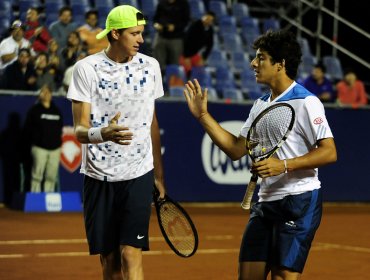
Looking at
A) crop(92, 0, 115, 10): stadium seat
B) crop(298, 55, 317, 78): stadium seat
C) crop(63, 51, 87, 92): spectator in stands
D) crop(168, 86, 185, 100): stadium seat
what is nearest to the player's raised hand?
crop(63, 51, 87, 92): spectator in stands

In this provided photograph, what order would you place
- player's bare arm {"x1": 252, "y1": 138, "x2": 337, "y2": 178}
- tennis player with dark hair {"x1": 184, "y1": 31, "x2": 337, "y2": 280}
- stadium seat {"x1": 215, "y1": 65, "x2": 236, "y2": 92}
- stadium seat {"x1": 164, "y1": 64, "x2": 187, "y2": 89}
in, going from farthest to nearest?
stadium seat {"x1": 215, "y1": 65, "x2": 236, "y2": 92} < stadium seat {"x1": 164, "y1": 64, "x2": 187, "y2": 89} < tennis player with dark hair {"x1": 184, "y1": 31, "x2": 337, "y2": 280} < player's bare arm {"x1": 252, "y1": 138, "x2": 337, "y2": 178}

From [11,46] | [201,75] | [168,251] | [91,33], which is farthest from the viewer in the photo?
[201,75]

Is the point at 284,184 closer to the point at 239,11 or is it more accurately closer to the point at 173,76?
the point at 173,76

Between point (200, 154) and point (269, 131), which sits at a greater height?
point (269, 131)

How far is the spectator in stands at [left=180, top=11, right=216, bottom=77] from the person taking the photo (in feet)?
59.2

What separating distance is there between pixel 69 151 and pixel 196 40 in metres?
3.78

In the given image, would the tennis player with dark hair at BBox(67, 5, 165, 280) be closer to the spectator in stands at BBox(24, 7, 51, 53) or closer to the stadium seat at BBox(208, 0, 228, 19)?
the spectator in stands at BBox(24, 7, 51, 53)

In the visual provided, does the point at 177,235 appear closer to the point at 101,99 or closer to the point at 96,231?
the point at 96,231

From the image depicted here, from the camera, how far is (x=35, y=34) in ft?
51.7

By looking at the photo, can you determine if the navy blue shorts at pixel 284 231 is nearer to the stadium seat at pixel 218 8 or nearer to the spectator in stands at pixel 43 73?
the spectator in stands at pixel 43 73

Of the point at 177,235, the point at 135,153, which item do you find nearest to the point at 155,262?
the point at 177,235

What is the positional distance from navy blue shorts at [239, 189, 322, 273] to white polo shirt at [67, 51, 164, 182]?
1.00 metres

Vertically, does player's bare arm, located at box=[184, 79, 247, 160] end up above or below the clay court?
above

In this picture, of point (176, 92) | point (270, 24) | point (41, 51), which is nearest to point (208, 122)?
point (41, 51)
